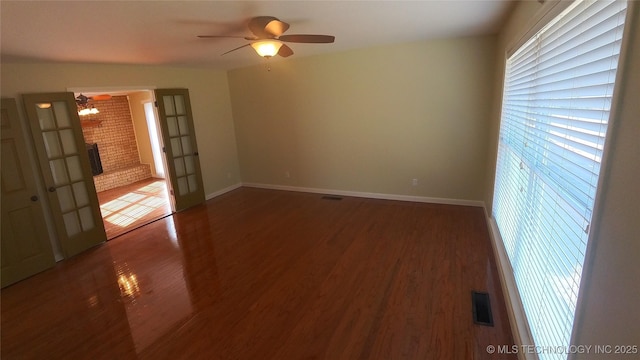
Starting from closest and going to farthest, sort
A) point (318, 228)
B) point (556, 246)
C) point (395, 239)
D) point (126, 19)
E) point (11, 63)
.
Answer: point (556, 246), point (126, 19), point (11, 63), point (395, 239), point (318, 228)

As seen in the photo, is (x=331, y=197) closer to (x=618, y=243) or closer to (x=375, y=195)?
(x=375, y=195)

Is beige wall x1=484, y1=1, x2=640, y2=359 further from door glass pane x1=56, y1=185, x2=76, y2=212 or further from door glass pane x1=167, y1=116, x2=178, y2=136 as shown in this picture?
door glass pane x1=167, y1=116, x2=178, y2=136

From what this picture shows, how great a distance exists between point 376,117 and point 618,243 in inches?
166

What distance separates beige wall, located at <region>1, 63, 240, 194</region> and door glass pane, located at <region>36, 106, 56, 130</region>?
224 mm

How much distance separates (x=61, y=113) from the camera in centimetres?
384

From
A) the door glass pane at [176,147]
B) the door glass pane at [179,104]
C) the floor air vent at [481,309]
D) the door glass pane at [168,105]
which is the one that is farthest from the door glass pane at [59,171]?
the floor air vent at [481,309]

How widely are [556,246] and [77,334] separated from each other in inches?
136

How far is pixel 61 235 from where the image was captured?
381cm

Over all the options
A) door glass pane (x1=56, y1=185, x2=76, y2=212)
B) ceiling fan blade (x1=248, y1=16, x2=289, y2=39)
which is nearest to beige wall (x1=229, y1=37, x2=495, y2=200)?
ceiling fan blade (x1=248, y1=16, x2=289, y2=39)

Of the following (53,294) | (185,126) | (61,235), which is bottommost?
(53,294)

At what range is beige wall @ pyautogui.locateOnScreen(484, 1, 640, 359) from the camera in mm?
870

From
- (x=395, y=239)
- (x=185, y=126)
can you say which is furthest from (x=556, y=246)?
(x=185, y=126)

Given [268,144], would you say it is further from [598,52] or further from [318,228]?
[598,52]

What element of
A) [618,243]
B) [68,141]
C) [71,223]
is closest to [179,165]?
[68,141]
